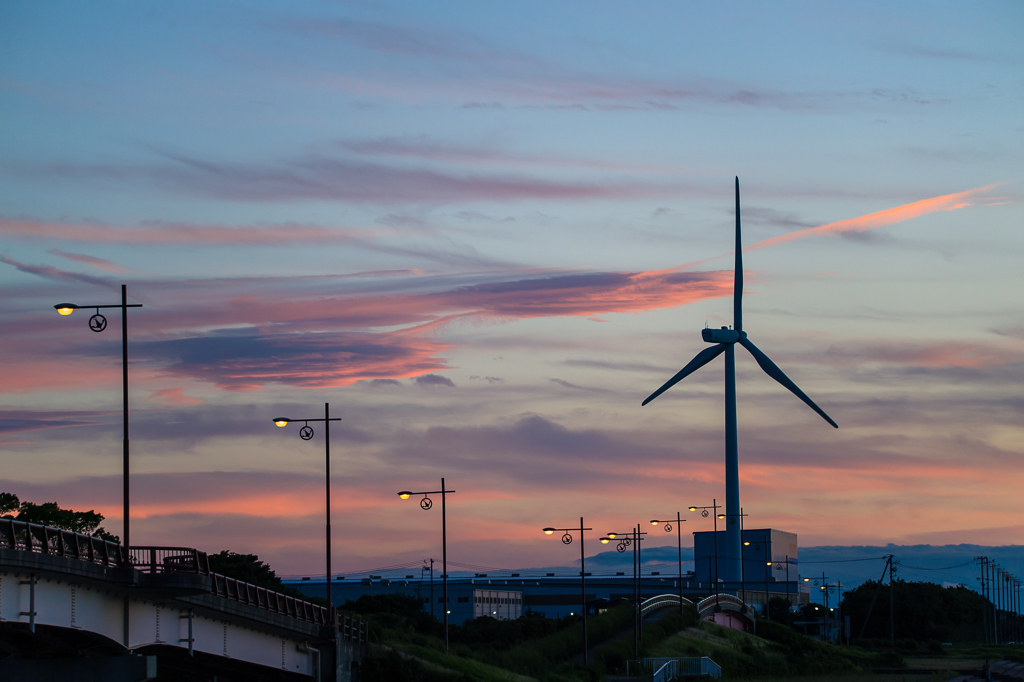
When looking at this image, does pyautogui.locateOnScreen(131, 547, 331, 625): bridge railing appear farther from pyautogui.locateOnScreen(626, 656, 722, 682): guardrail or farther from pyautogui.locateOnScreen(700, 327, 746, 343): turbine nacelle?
pyautogui.locateOnScreen(700, 327, 746, 343): turbine nacelle

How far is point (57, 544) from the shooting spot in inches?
1296

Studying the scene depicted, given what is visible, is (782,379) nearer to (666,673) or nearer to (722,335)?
(722,335)

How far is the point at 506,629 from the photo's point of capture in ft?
341

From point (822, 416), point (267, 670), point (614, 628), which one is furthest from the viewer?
point (822, 416)

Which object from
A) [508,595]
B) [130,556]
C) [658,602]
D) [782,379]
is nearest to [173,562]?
[130,556]

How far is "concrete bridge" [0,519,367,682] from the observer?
31877mm

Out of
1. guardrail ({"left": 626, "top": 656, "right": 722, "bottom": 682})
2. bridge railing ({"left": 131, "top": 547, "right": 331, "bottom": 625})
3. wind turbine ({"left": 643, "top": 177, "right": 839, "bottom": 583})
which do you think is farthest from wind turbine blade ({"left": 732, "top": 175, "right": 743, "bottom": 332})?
bridge railing ({"left": 131, "top": 547, "right": 331, "bottom": 625})

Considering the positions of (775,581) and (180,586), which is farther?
(775,581)

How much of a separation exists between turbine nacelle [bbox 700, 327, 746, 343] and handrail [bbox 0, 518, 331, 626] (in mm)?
90621

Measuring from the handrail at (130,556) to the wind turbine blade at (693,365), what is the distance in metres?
84.0

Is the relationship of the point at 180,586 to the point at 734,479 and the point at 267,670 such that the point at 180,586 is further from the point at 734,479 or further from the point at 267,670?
the point at 734,479

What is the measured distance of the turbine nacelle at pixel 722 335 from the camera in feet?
441

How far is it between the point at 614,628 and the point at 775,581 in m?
115

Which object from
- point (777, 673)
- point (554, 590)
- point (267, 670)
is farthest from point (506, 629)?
point (554, 590)
